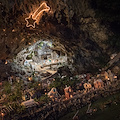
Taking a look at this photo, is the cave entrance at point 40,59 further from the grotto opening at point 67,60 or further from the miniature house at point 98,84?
the miniature house at point 98,84

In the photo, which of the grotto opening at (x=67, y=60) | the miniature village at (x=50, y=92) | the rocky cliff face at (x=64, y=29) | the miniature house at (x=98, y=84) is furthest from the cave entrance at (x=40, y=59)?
the miniature house at (x=98, y=84)

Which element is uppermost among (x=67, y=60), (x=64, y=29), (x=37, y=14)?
(x=37, y=14)

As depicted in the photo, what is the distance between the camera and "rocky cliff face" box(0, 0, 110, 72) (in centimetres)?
697

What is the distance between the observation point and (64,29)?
313 inches

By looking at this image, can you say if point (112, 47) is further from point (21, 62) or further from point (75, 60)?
point (21, 62)

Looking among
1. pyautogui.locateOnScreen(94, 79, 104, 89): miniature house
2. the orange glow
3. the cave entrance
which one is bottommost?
pyautogui.locateOnScreen(94, 79, 104, 89): miniature house

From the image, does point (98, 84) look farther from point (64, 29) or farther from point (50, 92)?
point (64, 29)

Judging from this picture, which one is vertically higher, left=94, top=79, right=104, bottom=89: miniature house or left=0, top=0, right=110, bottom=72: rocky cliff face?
left=0, top=0, right=110, bottom=72: rocky cliff face

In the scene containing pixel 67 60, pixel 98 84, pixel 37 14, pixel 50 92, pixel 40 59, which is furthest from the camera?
pixel 40 59

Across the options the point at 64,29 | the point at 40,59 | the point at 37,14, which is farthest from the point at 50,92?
the point at 40,59

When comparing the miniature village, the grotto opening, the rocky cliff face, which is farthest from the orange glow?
the miniature village

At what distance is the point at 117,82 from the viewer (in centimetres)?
683

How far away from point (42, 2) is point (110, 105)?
5.38 m

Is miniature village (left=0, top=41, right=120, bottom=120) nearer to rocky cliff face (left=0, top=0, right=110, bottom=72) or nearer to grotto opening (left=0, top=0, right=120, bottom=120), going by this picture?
grotto opening (left=0, top=0, right=120, bottom=120)
